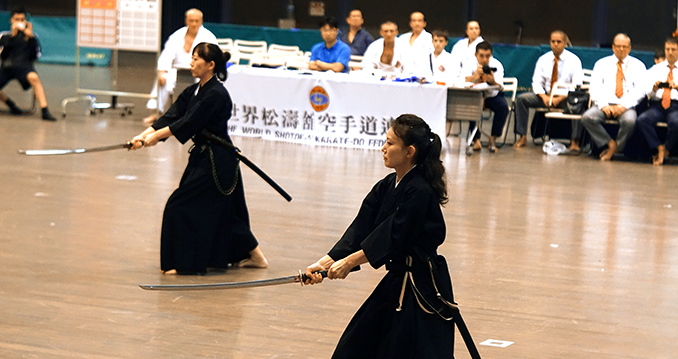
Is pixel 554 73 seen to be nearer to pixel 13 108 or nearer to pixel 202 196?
pixel 202 196

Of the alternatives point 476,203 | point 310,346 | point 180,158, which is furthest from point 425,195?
point 180,158

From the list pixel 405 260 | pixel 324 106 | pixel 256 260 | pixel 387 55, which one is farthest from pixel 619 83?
pixel 405 260

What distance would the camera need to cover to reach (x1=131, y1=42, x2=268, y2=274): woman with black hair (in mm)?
5824

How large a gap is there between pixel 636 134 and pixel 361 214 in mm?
8627

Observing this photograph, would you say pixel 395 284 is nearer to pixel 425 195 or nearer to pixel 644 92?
pixel 425 195

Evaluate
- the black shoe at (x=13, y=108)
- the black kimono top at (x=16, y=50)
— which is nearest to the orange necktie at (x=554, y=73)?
the black kimono top at (x=16, y=50)

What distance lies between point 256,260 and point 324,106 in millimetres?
5815

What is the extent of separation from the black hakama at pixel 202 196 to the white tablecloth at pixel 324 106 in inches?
218

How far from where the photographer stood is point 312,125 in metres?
11.8

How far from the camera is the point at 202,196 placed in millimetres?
5898

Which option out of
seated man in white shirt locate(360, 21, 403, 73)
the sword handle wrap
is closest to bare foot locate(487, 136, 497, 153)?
seated man in white shirt locate(360, 21, 403, 73)

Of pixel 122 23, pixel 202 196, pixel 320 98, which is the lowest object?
pixel 202 196

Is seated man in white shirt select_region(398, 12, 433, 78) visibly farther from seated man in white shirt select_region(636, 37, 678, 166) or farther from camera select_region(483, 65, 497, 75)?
seated man in white shirt select_region(636, 37, 678, 166)

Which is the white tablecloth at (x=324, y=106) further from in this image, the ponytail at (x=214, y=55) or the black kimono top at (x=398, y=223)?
the black kimono top at (x=398, y=223)
